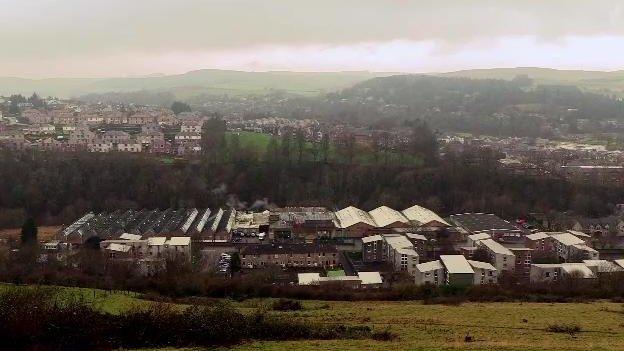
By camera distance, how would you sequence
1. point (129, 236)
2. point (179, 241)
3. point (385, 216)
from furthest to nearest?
point (385, 216), point (129, 236), point (179, 241)

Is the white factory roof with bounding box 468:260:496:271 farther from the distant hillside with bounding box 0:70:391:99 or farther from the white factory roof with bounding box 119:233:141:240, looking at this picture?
the distant hillside with bounding box 0:70:391:99

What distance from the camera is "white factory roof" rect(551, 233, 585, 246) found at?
23.1m

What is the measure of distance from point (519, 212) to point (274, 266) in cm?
1519

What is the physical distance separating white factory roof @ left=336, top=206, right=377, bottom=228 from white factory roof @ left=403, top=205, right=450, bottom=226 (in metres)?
1.91

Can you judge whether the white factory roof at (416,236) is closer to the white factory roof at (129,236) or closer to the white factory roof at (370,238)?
A: the white factory roof at (370,238)

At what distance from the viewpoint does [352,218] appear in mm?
27141

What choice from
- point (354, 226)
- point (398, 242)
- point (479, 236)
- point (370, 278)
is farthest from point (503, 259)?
point (354, 226)

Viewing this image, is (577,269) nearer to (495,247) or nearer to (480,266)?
(480,266)

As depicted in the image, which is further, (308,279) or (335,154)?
(335,154)

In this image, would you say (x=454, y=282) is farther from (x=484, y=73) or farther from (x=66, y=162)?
(x=484, y=73)

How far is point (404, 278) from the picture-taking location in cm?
1994

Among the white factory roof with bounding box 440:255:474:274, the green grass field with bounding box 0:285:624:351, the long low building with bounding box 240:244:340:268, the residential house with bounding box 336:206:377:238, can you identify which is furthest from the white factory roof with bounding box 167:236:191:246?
the white factory roof with bounding box 440:255:474:274

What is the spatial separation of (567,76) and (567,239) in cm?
11102

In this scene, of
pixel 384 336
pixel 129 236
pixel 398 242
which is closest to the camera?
pixel 384 336
